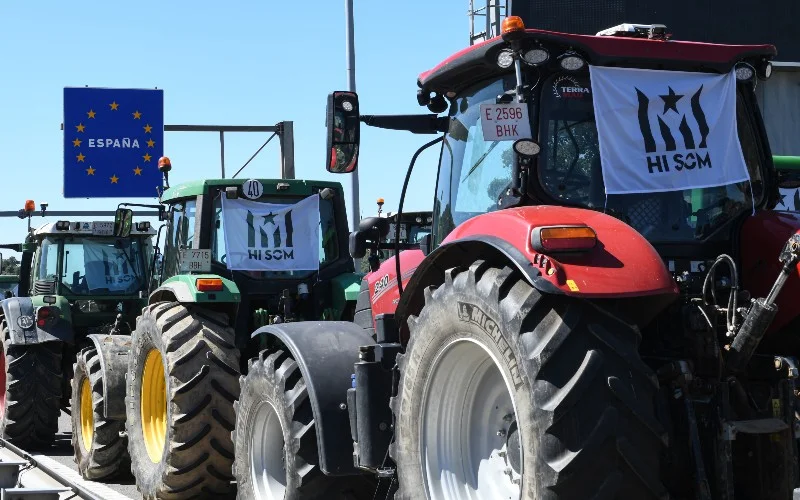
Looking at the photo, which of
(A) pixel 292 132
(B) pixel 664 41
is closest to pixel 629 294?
(B) pixel 664 41

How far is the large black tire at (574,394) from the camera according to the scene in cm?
405

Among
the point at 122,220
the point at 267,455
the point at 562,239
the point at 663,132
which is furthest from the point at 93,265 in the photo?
the point at 562,239

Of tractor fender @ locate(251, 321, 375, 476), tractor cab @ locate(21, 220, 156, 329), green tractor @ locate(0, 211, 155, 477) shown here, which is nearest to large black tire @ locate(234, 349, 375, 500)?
tractor fender @ locate(251, 321, 375, 476)

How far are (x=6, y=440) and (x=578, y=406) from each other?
32.9 feet

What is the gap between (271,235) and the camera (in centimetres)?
992

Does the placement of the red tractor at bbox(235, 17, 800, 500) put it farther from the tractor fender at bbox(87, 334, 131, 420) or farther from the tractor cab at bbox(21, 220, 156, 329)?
the tractor cab at bbox(21, 220, 156, 329)

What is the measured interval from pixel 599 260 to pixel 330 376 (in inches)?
91.4

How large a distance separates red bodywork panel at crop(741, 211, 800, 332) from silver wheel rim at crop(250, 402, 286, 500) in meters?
2.87

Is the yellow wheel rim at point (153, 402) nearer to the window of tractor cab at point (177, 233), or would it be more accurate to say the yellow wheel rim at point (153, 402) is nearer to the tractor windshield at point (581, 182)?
the window of tractor cab at point (177, 233)

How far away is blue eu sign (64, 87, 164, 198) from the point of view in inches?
810

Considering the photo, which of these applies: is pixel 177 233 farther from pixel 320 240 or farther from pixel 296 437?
pixel 296 437

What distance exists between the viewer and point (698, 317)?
4.55 metres

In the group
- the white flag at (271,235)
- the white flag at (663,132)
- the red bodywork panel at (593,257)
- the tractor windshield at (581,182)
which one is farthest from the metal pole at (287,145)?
the red bodywork panel at (593,257)

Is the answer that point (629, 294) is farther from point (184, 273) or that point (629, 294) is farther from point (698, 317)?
point (184, 273)
